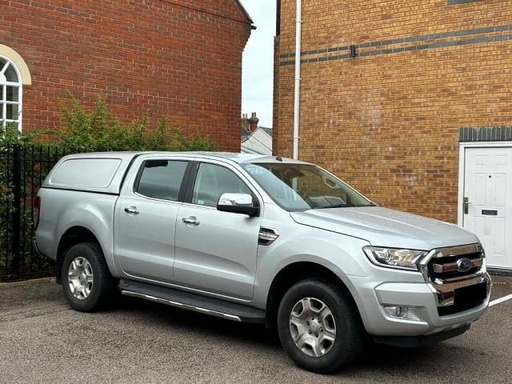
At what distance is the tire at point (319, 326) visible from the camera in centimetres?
495

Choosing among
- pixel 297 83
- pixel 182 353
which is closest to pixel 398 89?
pixel 297 83

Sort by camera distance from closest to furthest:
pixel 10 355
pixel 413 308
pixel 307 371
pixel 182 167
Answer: pixel 413 308 → pixel 307 371 → pixel 10 355 → pixel 182 167

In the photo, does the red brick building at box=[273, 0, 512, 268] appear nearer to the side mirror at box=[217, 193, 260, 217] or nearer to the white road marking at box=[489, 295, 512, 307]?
the white road marking at box=[489, 295, 512, 307]

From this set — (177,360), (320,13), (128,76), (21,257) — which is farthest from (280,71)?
(177,360)

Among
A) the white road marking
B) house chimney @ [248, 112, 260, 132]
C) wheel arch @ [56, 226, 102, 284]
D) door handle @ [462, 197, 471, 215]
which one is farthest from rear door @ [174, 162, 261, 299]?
house chimney @ [248, 112, 260, 132]

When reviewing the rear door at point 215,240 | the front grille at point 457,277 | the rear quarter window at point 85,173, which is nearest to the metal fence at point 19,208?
the rear quarter window at point 85,173

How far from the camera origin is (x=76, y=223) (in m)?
7.07

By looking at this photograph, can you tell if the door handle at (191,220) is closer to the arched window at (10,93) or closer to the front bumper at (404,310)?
the front bumper at (404,310)

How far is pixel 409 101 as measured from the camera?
11.3 m

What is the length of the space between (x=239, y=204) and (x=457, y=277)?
75.1 inches

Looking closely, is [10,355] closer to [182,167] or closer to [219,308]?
[219,308]

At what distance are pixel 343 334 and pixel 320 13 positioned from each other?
891 cm

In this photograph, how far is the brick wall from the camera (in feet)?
34.7

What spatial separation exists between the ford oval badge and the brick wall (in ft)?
19.0
